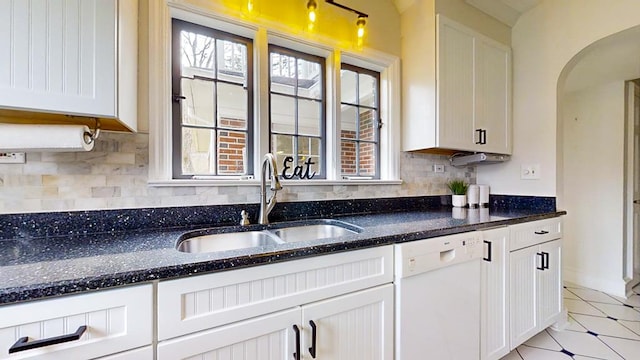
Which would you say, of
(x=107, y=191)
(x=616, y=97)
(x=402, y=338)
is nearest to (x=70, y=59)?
(x=107, y=191)

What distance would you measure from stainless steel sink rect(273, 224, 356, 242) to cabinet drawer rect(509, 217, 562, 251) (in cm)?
107

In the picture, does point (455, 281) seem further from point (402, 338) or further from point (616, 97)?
point (616, 97)

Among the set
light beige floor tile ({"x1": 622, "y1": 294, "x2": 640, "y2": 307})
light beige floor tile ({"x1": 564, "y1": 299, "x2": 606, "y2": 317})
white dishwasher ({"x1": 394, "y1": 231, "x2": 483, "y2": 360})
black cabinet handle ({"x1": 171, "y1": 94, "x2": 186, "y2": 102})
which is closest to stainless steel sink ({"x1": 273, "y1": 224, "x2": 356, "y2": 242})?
white dishwasher ({"x1": 394, "y1": 231, "x2": 483, "y2": 360})

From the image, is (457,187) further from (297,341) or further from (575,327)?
(297,341)

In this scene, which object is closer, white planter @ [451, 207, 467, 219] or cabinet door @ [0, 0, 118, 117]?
cabinet door @ [0, 0, 118, 117]

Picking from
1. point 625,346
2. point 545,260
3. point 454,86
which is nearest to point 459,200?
point 545,260

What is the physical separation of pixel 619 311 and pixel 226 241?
340 centimetres

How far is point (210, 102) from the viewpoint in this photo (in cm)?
162

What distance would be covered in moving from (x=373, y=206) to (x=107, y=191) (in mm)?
1588

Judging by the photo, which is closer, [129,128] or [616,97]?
[129,128]

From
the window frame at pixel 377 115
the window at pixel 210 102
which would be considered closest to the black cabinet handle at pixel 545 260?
the window frame at pixel 377 115

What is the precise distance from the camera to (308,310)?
102cm

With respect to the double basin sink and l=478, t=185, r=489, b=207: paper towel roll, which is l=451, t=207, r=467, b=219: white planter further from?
the double basin sink

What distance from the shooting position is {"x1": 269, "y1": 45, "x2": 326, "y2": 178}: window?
6.03 ft
